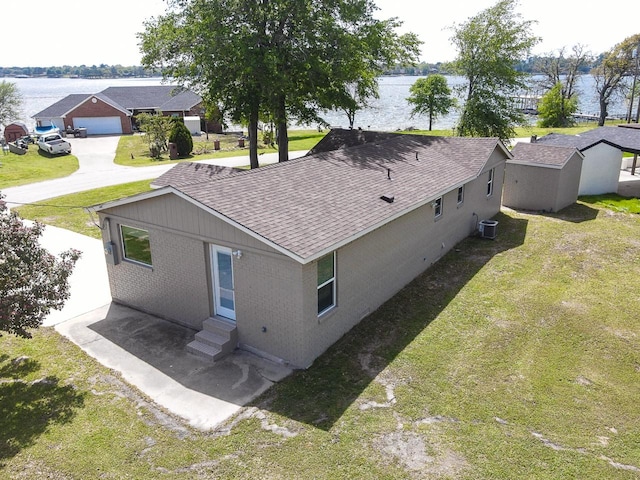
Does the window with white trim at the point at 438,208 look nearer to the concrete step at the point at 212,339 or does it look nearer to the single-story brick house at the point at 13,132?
the concrete step at the point at 212,339

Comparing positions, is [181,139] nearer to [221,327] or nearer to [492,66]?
[492,66]

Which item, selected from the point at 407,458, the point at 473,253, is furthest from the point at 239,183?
the point at 473,253

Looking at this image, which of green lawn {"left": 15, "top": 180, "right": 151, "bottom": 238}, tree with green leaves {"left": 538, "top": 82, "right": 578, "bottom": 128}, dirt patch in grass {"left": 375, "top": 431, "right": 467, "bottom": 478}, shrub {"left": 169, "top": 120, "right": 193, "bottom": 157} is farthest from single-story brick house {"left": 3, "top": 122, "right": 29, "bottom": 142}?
tree with green leaves {"left": 538, "top": 82, "right": 578, "bottom": 128}

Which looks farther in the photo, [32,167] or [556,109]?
[556,109]

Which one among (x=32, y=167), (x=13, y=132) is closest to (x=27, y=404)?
(x=32, y=167)

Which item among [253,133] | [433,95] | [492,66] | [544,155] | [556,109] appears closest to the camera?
[544,155]

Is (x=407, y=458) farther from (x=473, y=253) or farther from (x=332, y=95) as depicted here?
(x=332, y=95)

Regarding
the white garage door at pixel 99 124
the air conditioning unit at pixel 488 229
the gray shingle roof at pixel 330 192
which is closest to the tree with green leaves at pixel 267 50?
the gray shingle roof at pixel 330 192
